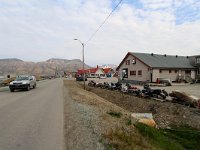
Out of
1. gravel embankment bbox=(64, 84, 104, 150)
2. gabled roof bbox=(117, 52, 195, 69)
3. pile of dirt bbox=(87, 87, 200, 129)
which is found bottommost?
pile of dirt bbox=(87, 87, 200, 129)

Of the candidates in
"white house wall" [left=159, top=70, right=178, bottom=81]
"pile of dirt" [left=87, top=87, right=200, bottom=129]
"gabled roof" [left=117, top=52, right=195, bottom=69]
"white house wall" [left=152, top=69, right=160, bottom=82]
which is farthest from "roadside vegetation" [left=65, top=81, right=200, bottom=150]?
"white house wall" [left=159, top=70, right=178, bottom=81]

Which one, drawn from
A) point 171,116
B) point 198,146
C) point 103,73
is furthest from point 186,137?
point 103,73

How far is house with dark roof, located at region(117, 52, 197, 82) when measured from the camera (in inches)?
1678

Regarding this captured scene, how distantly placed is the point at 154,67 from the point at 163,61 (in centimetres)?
600

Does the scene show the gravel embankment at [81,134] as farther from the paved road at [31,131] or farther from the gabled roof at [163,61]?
the gabled roof at [163,61]

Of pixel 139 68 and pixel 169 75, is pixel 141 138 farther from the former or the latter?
pixel 169 75

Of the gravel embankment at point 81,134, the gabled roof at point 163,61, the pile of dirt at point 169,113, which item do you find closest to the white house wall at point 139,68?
the gabled roof at point 163,61

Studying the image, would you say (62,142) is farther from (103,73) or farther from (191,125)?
(103,73)

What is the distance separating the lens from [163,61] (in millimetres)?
46906

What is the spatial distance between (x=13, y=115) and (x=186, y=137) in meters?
7.99

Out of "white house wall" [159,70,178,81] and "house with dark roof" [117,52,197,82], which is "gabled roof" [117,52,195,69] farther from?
"white house wall" [159,70,178,81]

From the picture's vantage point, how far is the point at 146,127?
9.61 m

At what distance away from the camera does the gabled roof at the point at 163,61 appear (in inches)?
1721

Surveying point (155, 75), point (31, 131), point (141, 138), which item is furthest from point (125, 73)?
point (31, 131)
